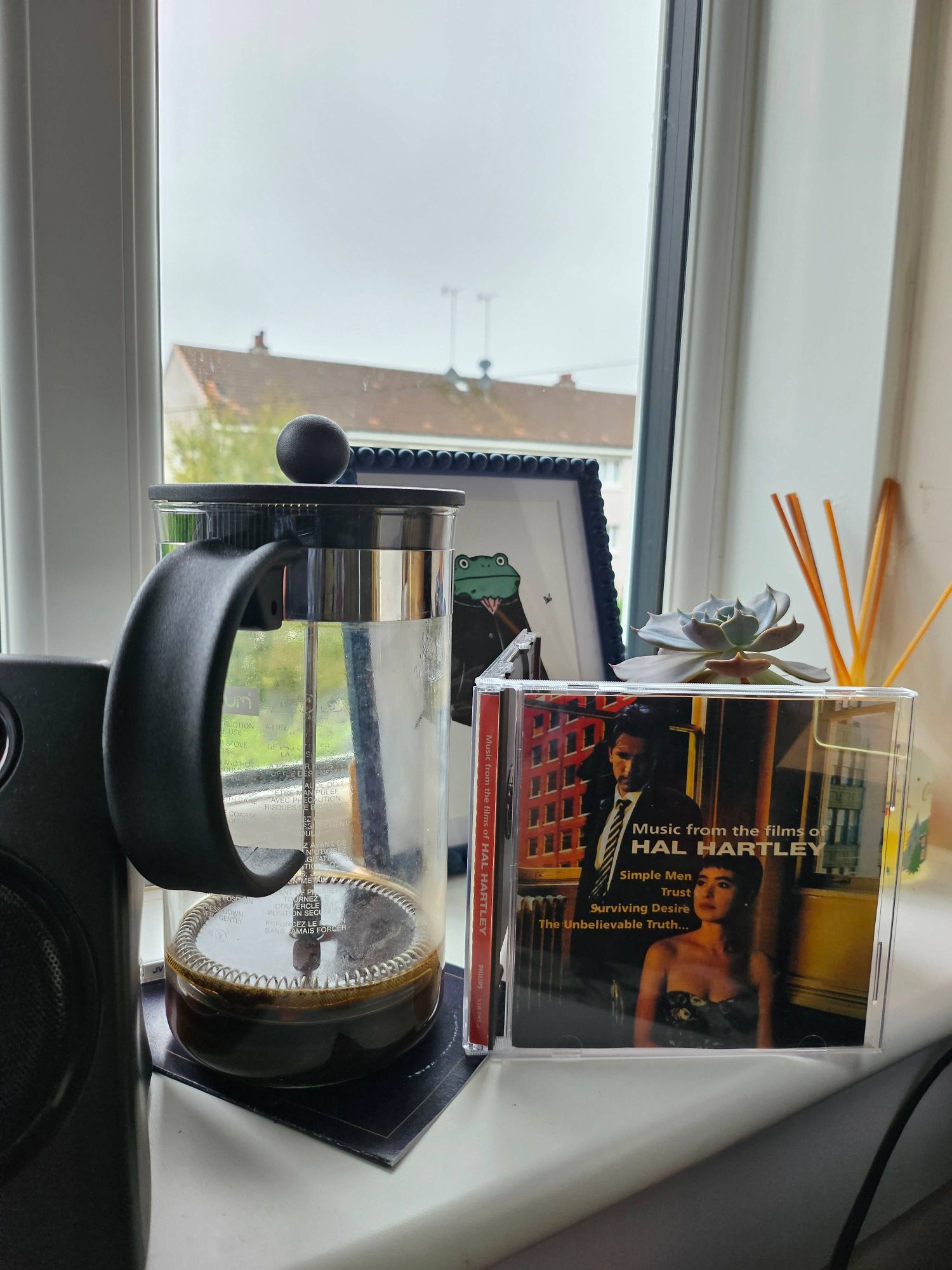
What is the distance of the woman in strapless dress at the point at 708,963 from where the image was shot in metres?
0.52

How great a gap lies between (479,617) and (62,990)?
0.48 m

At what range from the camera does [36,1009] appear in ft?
1.10

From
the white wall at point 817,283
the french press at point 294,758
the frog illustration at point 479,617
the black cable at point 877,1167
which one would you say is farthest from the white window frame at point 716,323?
the french press at point 294,758

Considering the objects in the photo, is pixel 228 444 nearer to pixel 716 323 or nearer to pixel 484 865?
pixel 484 865

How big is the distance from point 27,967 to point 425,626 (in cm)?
28

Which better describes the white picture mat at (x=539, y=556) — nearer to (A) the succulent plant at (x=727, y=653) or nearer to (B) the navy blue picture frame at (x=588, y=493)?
(B) the navy blue picture frame at (x=588, y=493)

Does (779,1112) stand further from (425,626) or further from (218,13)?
(218,13)

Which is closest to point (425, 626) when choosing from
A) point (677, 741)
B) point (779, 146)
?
point (677, 741)

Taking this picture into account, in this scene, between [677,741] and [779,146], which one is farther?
[779,146]

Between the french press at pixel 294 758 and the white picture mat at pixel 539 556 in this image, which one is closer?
the french press at pixel 294 758

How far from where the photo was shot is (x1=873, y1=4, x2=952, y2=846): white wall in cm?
87

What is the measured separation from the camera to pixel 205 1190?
401 millimetres

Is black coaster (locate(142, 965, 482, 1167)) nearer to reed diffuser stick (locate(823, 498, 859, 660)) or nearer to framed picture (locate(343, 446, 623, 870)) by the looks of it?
framed picture (locate(343, 446, 623, 870))

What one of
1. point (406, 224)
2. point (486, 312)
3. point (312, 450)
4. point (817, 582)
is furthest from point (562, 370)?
point (312, 450)
